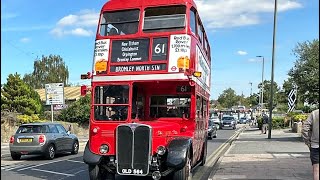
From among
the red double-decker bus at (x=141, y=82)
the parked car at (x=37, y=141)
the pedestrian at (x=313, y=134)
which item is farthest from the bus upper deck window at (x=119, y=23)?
the parked car at (x=37, y=141)

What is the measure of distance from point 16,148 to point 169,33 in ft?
30.6

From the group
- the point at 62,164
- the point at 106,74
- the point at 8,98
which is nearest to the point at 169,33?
the point at 106,74

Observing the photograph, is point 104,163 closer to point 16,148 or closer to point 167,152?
point 167,152

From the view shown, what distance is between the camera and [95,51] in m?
10.5

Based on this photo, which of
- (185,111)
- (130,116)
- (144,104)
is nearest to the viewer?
(130,116)

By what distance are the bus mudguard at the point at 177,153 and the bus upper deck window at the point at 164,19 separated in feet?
8.76

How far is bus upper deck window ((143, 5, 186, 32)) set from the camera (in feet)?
34.0

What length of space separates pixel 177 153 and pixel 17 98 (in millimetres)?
32184

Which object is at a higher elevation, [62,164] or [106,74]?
[106,74]

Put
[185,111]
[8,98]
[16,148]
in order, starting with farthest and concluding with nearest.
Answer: [8,98]
[16,148]
[185,111]

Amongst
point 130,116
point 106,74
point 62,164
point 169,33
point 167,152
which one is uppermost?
point 169,33

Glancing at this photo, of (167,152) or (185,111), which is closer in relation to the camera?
(167,152)

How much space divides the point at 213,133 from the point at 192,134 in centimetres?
2107

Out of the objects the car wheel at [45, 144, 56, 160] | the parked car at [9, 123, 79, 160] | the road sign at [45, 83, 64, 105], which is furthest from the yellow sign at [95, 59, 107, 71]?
the road sign at [45, 83, 64, 105]
